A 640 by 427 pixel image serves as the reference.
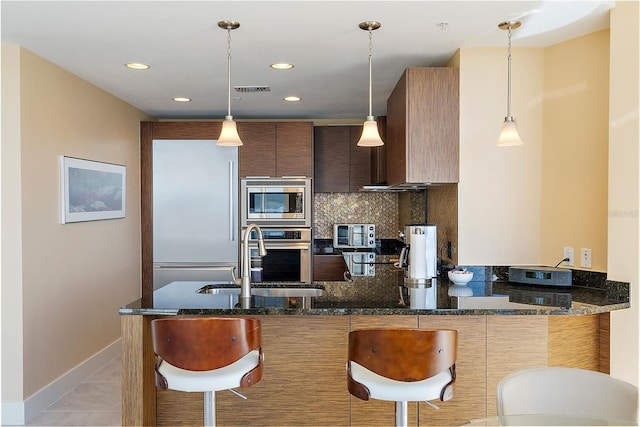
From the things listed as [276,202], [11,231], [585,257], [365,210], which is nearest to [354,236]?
[365,210]

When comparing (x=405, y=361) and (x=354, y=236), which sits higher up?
(x=354, y=236)

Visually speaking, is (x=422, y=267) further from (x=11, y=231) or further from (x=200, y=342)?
(x=11, y=231)

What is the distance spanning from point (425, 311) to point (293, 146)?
3199mm

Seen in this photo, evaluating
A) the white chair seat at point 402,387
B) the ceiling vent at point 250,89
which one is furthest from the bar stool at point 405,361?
the ceiling vent at point 250,89

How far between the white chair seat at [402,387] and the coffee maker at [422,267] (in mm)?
546

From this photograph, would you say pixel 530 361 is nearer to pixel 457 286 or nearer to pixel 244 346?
pixel 457 286

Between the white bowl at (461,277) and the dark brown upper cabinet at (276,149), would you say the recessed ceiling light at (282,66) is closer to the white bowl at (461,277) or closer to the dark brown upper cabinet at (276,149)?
the dark brown upper cabinet at (276,149)

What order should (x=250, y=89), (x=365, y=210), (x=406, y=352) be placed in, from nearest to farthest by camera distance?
(x=406, y=352), (x=250, y=89), (x=365, y=210)

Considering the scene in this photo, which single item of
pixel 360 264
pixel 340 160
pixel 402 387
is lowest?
pixel 402 387

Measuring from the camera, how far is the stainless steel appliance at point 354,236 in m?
5.61

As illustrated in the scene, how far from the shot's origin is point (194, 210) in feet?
16.7

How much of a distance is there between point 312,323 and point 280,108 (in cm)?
311

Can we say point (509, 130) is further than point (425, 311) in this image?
Yes

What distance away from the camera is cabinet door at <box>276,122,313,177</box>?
5.18 meters
